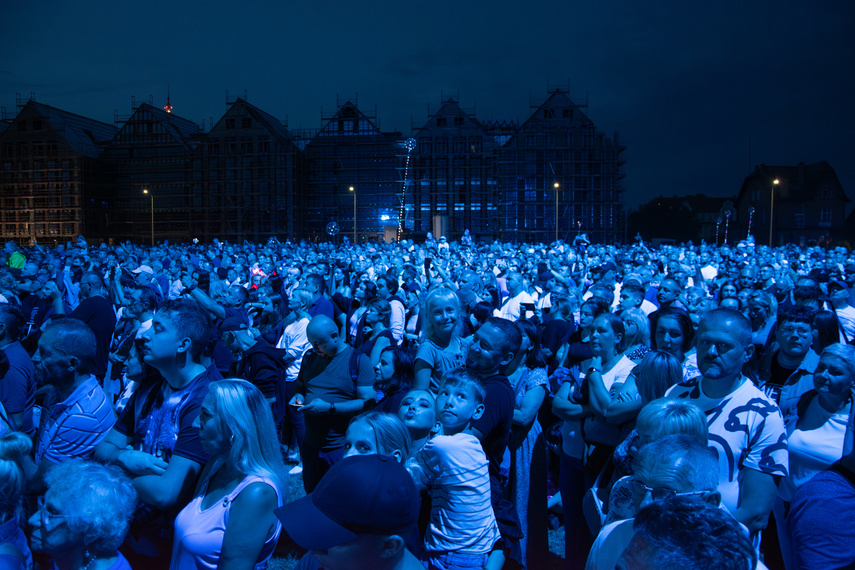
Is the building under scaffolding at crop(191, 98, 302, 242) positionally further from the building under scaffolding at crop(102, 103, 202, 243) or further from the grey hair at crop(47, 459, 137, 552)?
the grey hair at crop(47, 459, 137, 552)

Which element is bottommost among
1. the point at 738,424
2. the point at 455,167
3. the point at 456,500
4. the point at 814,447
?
the point at 456,500

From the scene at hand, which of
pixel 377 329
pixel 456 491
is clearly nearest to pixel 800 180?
pixel 377 329

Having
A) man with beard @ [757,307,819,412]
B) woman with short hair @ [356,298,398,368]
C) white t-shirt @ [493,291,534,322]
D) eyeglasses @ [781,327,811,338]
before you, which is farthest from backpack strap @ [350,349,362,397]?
white t-shirt @ [493,291,534,322]

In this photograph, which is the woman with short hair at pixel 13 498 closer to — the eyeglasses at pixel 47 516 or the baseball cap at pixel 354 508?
the eyeglasses at pixel 47 516

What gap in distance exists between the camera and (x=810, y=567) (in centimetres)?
221

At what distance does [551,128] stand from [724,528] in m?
47.4

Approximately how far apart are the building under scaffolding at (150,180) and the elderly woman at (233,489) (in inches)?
2090

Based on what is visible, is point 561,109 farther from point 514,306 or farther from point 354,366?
point 354,366

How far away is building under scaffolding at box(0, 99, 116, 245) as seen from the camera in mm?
51906

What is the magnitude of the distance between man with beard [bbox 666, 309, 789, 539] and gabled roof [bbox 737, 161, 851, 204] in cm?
5733

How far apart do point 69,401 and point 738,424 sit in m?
2.88

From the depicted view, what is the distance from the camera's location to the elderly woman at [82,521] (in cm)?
183

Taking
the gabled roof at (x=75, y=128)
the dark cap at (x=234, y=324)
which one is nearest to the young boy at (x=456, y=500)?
the dark cap at (x=234, y=324)

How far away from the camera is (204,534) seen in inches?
79.4
